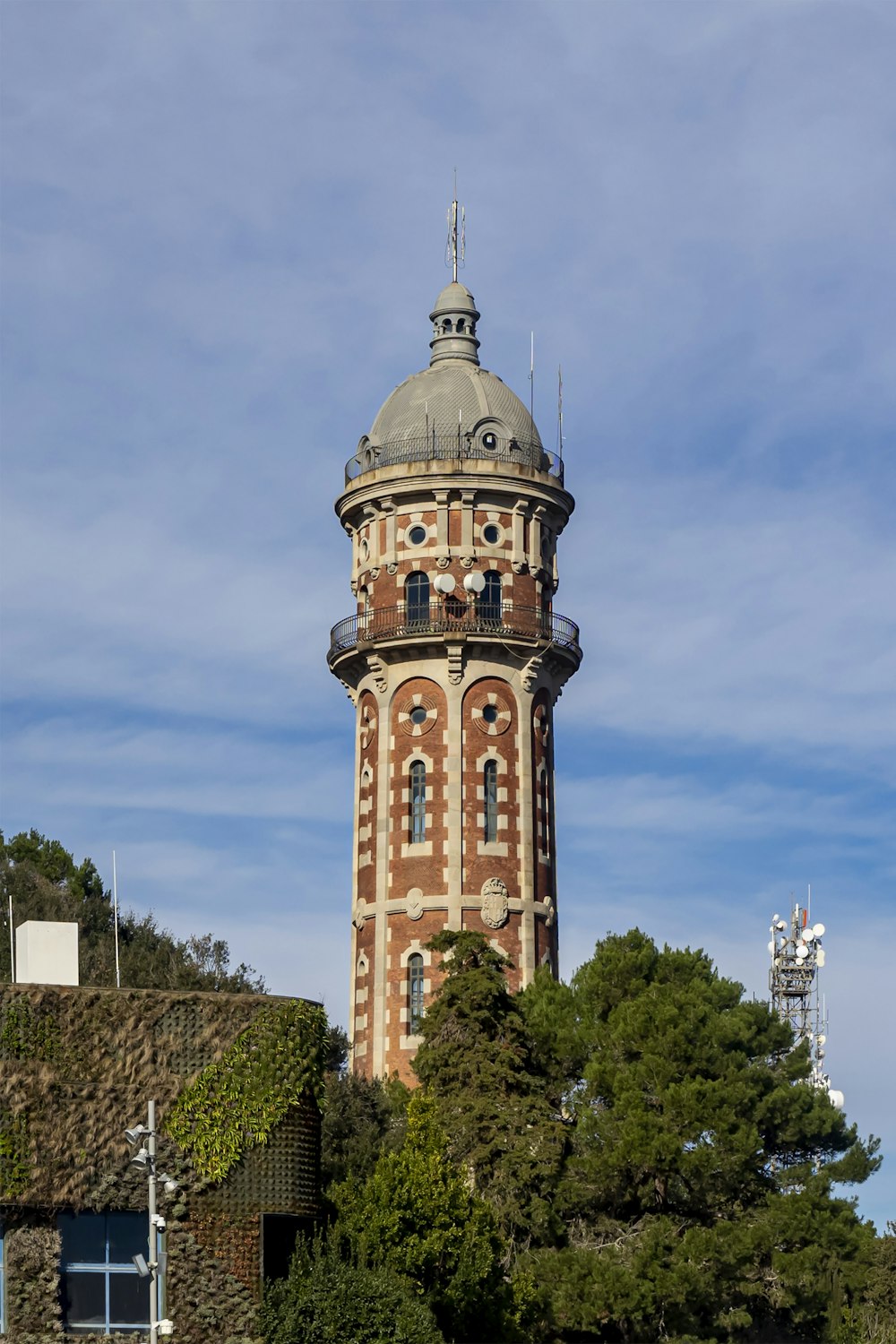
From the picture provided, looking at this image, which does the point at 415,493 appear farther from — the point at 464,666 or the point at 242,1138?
the point at 242,1138

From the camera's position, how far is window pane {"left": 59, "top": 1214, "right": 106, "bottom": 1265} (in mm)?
44438

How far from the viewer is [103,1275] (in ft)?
146

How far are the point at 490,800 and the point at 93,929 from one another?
1573 cm

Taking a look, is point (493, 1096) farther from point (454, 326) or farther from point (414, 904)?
point (454, 326)

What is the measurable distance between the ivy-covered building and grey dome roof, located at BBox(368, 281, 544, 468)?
35578 millimetres

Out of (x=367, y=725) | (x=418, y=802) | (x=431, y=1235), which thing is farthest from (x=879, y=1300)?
(x=431, y=1235)

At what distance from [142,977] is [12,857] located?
14.8 meters

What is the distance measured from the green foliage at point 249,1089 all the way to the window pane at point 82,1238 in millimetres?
2094

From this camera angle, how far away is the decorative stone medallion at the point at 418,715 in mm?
78125

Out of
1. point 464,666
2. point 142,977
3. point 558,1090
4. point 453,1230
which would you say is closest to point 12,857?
point 142,977

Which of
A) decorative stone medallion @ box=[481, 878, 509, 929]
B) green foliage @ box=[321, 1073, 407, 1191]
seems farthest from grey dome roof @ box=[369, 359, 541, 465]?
green foliage @ box=[321, 1073, 407, 1191]

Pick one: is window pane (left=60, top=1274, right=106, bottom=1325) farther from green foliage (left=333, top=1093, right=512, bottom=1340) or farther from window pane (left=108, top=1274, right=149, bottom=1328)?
green foliage (left=333, top=1093, right=512, bottom=1340)

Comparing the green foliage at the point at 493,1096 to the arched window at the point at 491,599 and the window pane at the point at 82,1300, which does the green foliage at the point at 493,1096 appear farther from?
the arched window at the point at 491,599

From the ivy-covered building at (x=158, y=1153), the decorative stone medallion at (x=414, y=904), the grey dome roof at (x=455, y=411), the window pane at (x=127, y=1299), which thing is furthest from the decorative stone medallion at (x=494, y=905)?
the window pane at (x=127, y=1299)
